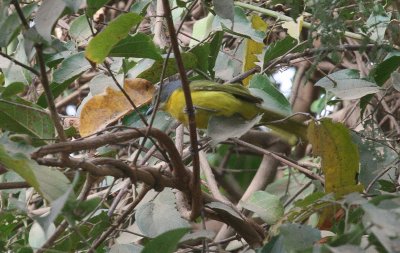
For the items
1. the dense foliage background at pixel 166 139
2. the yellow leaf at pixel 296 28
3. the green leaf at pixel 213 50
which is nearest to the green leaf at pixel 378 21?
the dense foliage background at pixel 166 139

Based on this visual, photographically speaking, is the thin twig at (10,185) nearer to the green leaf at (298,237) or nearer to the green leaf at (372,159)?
the green leaf at (298,237)

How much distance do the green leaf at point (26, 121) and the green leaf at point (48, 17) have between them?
0.45m

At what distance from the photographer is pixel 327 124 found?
1.98m

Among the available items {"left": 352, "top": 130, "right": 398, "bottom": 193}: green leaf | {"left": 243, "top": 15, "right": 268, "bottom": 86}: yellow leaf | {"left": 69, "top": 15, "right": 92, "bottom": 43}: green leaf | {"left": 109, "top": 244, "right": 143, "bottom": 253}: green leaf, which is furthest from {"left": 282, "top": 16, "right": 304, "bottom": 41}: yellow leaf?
{"left": 109, "top": 244, "right": 143, "bottom": 253}: green leaf

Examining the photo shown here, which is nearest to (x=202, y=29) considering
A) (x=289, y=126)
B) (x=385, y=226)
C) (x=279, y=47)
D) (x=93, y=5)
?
(x=279, y=47)

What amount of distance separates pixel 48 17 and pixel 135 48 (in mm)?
508

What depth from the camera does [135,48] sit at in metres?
1.97

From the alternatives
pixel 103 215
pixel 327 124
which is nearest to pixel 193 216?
→ pixel 103 215

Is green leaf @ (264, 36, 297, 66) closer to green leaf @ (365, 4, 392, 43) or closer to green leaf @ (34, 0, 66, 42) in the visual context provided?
green leaf @ (365, 4, 392, 43)

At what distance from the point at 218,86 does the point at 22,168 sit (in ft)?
3.69

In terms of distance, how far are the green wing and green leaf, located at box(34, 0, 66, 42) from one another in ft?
2.86

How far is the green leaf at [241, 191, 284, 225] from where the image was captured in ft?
7.32

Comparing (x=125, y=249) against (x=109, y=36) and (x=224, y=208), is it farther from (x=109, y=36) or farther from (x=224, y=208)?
(x=109, y=36)

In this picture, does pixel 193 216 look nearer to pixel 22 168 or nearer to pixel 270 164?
pixel 22 168
